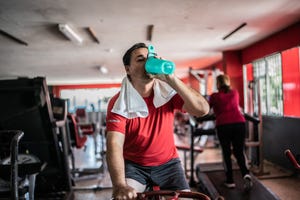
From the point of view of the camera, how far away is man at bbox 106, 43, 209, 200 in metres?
1.41

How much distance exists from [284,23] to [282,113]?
1.54m

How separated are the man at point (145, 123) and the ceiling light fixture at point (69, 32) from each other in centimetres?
272

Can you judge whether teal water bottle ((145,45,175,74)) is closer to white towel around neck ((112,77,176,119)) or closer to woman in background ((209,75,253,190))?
white towel around neck ((112,77,176,119))

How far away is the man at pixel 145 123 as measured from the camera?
141cm

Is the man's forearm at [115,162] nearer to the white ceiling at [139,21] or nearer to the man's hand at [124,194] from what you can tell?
the man's hand at [124,194]

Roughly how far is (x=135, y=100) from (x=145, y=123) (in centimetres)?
14

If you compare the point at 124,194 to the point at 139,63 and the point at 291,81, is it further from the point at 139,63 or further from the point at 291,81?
the point at 291,81

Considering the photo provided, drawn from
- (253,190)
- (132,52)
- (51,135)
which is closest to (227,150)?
(253,190)

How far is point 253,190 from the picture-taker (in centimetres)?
313

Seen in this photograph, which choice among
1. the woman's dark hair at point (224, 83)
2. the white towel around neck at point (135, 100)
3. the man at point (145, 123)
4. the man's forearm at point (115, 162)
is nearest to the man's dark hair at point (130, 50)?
the man at point (145, 123)

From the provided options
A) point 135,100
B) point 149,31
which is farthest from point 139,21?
point 135,100

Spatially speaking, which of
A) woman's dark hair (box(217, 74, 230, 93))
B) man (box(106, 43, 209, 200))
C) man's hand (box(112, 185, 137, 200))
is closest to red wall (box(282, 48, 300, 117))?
woman's dark hair (box(217, 74, 230, 93))

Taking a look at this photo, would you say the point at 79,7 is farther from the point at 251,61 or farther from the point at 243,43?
the point at 251,61

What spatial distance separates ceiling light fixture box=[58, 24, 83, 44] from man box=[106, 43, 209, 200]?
2723 millimetres
